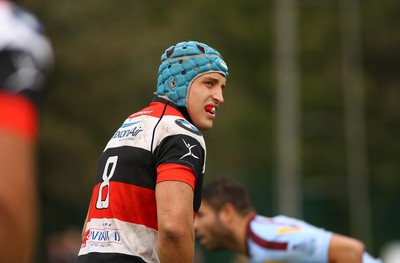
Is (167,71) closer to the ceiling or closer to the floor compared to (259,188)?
closer to the floor

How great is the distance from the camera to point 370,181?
117 ft

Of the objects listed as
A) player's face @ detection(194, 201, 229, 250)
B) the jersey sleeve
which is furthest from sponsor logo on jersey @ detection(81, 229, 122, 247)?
player's face @ detection(194, 201, 229, 250)

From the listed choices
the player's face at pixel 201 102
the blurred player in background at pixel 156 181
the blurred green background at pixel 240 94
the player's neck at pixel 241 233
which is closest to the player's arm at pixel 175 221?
the blurred player in background at pixel 156 181

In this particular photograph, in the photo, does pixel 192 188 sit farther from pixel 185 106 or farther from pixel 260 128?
pixel 260 128

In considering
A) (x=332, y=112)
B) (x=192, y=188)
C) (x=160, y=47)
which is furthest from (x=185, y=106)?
(x=332, y=112)

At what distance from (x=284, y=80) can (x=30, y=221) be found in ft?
94.7

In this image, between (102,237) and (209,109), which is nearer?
(102,237)

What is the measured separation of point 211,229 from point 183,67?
250cm

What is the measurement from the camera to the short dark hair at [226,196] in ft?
27.6

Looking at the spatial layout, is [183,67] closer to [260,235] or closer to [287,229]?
[287,229]

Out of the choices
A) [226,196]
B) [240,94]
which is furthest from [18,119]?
[240,94]

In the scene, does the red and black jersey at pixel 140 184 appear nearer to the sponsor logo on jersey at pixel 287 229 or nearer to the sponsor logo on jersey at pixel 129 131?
the sponsor logo on jersey at pixel 129 131

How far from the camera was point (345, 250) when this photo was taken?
24.8 feet

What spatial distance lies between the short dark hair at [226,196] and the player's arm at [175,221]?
2.82 m
